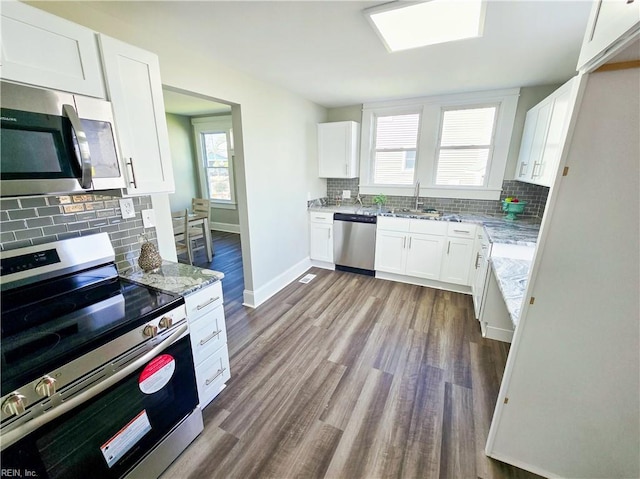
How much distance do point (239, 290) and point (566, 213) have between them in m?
3.22

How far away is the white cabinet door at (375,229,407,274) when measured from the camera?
11.7ft

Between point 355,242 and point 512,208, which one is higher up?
point 512,208

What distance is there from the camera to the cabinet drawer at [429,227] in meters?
3.28

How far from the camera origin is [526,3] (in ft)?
4.86

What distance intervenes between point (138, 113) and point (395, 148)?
3307 millimetres

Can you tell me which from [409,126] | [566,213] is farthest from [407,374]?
[409,126]

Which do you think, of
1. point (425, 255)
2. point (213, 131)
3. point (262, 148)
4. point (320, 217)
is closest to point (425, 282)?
point (425, 255)

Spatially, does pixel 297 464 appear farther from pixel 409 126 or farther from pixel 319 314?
pixel 409 126

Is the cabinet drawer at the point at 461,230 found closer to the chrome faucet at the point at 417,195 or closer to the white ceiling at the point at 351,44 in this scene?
the chrome faucet at the point at 417,195

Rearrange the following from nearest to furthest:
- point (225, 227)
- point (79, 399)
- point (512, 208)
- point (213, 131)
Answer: point (79, 399), point (512, 208), point (213, 131), point (225, 227)

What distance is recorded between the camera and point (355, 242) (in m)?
3.82

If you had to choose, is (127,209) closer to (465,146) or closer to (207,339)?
(207,339)

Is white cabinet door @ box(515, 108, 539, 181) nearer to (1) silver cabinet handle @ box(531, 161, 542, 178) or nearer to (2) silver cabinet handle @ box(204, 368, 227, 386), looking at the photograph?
(1) silver cabinet handle @ box(531, 161, 542, 178)

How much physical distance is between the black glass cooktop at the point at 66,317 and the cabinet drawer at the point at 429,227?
9.38ft
